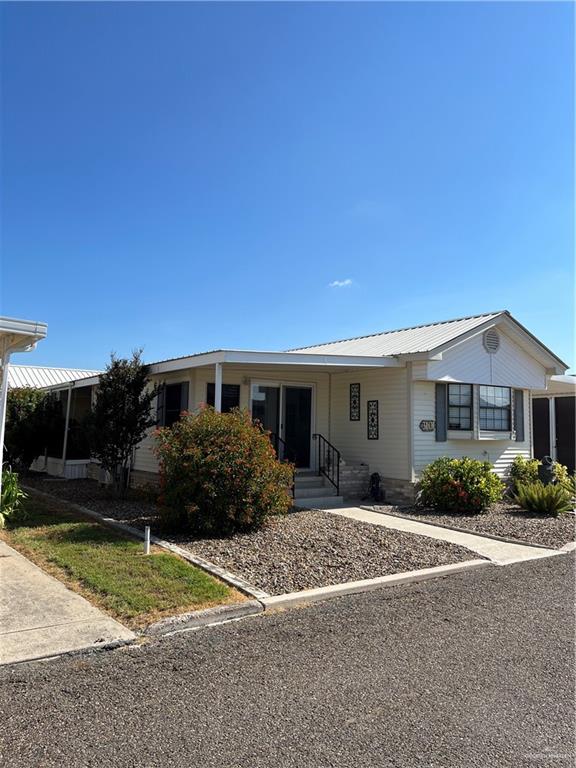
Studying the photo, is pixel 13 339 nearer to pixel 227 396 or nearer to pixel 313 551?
pixel 313 551

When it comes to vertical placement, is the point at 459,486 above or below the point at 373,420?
below

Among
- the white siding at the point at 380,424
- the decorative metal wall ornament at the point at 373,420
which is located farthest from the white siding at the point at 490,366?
the decorative metal wall ornament at the point at 373,420

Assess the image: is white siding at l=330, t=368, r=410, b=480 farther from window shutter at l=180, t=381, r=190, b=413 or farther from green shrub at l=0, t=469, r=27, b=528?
green shrub at l=0, t=469, r=27, b=528

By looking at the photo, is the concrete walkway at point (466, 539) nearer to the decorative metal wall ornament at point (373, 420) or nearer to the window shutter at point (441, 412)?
the decorative metal wall ornament at point (373, 420)

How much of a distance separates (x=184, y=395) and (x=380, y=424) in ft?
15.3

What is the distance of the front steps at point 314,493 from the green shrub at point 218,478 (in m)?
3.00

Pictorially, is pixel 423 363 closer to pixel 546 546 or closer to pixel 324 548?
pixel 546 546

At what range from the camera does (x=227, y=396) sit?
12.6m

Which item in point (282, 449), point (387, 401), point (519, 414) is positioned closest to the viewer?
point (387, 401)

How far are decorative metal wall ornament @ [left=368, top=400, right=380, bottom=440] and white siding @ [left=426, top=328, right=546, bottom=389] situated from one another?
5.15 ft

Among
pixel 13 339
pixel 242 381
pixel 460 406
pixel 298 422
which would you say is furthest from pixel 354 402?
pixel 13 339

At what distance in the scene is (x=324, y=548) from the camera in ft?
24.7

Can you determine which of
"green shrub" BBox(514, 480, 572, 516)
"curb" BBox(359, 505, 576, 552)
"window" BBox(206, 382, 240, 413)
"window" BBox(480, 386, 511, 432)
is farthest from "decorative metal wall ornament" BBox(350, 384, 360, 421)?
"green shrub" BBox(514, 480, 572, 516)

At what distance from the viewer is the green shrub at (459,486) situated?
1096 cm
